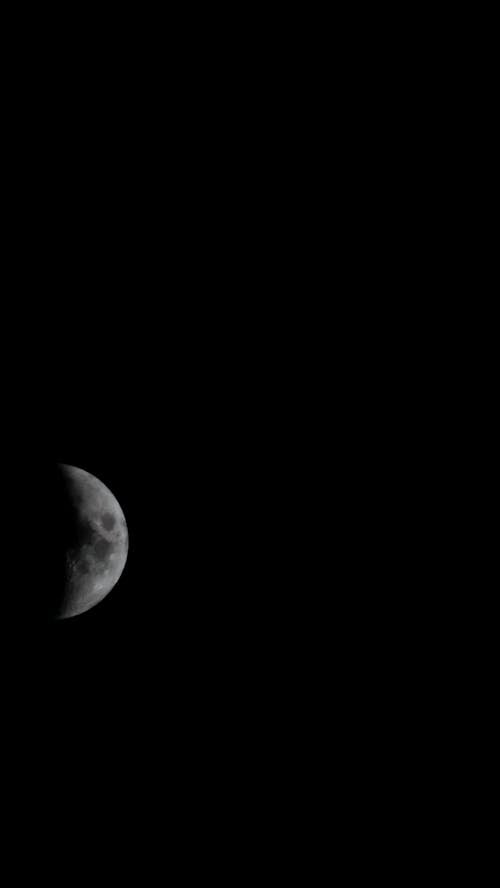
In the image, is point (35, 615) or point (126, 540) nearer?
point (35, 615)

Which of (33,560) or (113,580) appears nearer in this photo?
(33,560)

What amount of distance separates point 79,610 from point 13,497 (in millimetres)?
1304

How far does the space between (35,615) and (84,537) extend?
816 millimetres

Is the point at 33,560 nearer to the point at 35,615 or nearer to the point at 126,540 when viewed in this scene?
the point at 35,615

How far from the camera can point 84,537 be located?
7012 mm

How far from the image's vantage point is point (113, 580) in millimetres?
7648

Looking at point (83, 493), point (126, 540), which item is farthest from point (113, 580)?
point (83, 493)

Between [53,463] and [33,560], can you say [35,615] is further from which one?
[53,463]

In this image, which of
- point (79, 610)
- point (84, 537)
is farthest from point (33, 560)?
point (79, 610)

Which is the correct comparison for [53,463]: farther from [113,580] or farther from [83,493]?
[113,580]

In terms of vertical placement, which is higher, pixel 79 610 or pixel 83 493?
pixel 83 493

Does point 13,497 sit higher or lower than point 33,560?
higher

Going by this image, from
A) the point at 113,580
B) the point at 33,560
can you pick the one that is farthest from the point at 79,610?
the point at 33,560

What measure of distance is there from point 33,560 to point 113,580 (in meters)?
1.07
